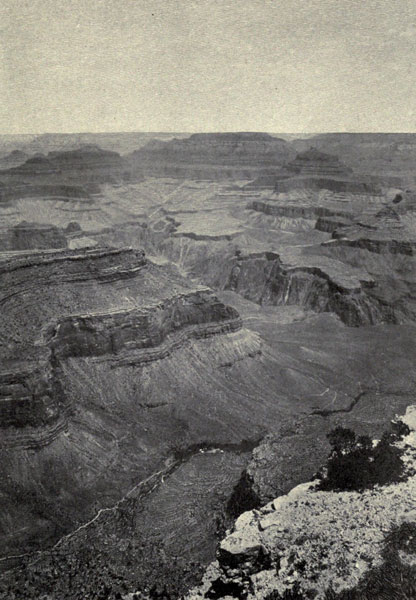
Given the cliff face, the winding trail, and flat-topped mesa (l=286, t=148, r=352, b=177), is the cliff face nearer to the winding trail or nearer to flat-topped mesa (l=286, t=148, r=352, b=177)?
the winding trail

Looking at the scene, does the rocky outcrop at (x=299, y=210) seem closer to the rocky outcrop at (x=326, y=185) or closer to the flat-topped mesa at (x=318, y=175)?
the rocky outcrop at (x=326, y=185)

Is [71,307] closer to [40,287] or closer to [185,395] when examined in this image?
[40,287]

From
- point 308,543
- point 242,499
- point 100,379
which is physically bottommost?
point 242,499

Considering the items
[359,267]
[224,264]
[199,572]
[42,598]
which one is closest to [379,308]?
[359,267]

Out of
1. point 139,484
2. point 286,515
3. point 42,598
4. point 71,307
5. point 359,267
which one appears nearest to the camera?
point 42,598

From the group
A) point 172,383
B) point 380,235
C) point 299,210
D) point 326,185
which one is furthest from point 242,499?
point 326,185

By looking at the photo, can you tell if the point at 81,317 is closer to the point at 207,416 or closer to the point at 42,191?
the point at 207,416

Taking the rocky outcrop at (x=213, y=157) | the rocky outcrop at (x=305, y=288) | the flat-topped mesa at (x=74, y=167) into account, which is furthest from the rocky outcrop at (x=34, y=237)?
the rocky outcrop at (x=213, y=157)
